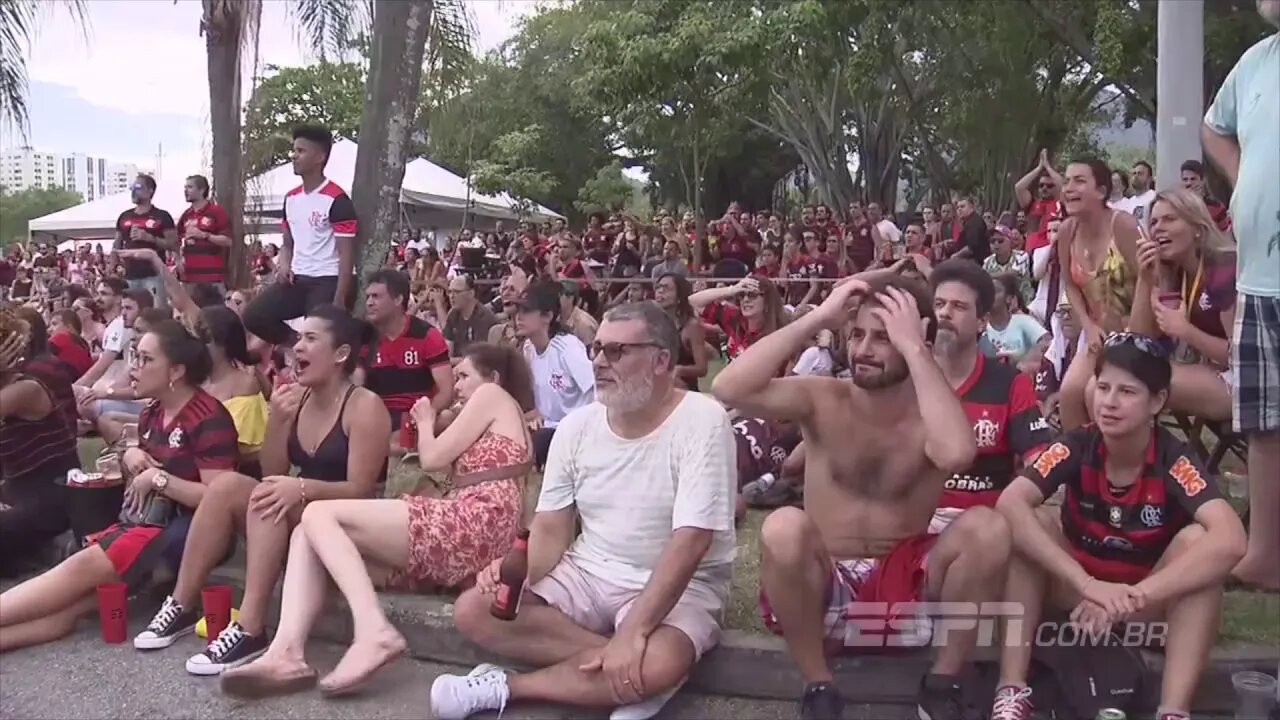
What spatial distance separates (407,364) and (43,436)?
2.05 meters

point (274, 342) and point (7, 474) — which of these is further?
point (274, 342)

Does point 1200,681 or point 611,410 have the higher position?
point 611,410

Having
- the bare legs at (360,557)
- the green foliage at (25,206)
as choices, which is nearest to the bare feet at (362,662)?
the bare legs at (360,557)

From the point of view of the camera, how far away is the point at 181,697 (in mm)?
4539

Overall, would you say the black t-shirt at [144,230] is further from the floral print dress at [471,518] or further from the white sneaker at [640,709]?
the white sneaker at [640,709]

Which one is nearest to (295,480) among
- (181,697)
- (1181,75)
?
(181,697)

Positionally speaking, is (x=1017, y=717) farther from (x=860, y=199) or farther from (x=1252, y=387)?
(x=860, y=199)

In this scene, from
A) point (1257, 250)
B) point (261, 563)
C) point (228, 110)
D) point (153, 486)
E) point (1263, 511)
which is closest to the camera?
point (1257, 250)

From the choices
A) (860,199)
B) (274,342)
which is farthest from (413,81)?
(860,199)

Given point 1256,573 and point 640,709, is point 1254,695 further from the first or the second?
point 640,709

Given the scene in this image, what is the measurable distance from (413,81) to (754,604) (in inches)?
173

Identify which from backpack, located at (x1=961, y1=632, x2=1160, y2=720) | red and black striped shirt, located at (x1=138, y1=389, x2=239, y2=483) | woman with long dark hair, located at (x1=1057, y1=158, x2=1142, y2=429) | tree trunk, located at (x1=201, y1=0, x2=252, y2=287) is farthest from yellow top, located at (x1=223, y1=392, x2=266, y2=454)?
tree trunk, located at (x1=201, y1=0, x2=252, y2=287)

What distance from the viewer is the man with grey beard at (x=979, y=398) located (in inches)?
177

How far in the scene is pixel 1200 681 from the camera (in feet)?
12.9
